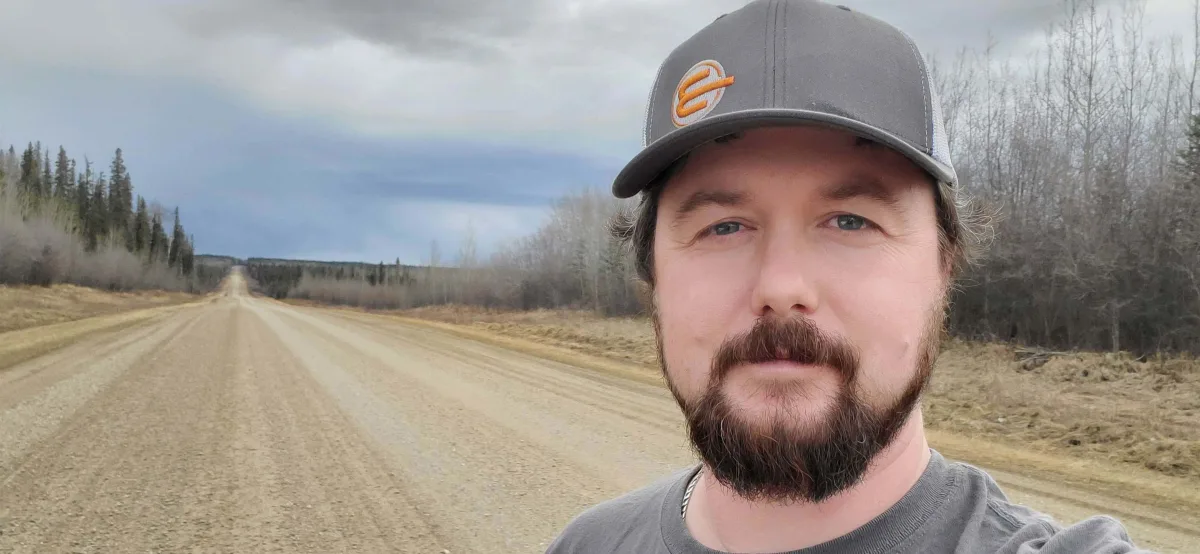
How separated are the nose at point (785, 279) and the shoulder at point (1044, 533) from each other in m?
0.40

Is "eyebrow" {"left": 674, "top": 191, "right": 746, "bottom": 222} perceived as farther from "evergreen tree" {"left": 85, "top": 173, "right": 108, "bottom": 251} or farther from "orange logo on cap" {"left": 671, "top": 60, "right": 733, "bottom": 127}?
"evergreen tree" {"left": 85, "top": 173, "right": 108, "bottom": 251}

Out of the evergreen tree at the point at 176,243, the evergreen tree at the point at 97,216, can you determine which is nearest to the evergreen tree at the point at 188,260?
the evergreen tree at the point at 176,243

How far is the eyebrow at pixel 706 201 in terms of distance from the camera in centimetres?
110

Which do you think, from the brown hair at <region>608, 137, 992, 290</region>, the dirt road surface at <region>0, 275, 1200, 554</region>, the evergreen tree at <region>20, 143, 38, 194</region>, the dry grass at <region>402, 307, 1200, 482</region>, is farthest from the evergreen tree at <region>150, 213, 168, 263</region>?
the brown hair at <region>608, 137, 992, 290</region>

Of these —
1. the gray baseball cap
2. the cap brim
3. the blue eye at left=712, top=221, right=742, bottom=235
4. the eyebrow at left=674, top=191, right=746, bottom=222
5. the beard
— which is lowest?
the beard

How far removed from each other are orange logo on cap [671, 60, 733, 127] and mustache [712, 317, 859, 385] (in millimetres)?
336

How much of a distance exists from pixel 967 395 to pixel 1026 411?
1493 mm

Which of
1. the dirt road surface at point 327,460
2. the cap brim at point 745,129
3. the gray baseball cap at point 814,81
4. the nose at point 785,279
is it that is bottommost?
the dirt road surface at point 327,460

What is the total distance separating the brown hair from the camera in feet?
3.83

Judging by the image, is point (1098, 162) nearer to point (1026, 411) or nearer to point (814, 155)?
point (1026, 411)

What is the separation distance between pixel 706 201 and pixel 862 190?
24 cm

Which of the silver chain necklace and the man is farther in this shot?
the silver chain necklace

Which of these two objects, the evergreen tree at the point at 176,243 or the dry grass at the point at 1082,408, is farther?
the evergreen tree at the point at 176,243

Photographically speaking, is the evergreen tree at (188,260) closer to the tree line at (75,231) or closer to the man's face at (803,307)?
the tree line at (75,231)
